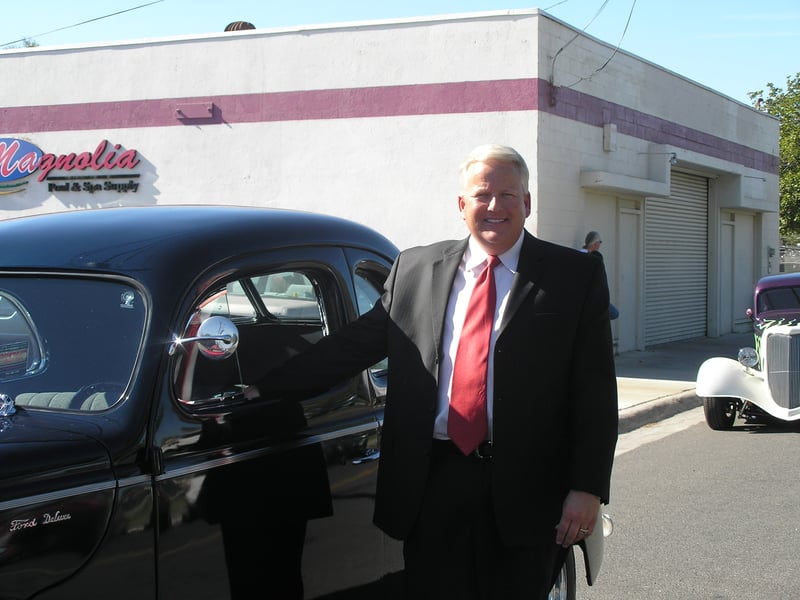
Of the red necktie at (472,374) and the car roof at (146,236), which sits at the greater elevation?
the car roof at (146,236)

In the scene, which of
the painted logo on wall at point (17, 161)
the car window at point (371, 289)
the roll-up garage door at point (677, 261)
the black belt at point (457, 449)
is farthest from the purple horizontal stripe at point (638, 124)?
the black belt at point (457, 449)

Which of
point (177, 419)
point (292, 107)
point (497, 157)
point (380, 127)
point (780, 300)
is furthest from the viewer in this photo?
point (292, 107)

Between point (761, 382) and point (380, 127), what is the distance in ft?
24.7

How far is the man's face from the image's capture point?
2.78m

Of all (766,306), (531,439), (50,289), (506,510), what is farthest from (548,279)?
(766,306)

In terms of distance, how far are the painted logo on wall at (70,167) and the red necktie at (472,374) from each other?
14.5 metres

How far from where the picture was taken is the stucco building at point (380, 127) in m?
14.1

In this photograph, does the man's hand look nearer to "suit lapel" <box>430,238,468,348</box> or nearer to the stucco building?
"suit lapel" <box>430,238,468,348</box>

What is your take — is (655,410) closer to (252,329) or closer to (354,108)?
(354,108)

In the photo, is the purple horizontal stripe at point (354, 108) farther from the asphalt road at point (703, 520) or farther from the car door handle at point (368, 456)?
the car door handle at point (368, 456)

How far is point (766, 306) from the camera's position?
34.9ft

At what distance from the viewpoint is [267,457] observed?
270 centimetres

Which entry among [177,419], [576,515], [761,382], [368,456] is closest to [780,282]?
[761,382]

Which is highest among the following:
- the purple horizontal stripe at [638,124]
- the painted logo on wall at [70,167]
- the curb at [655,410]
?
the purple horizontal stripe at [638,124]
